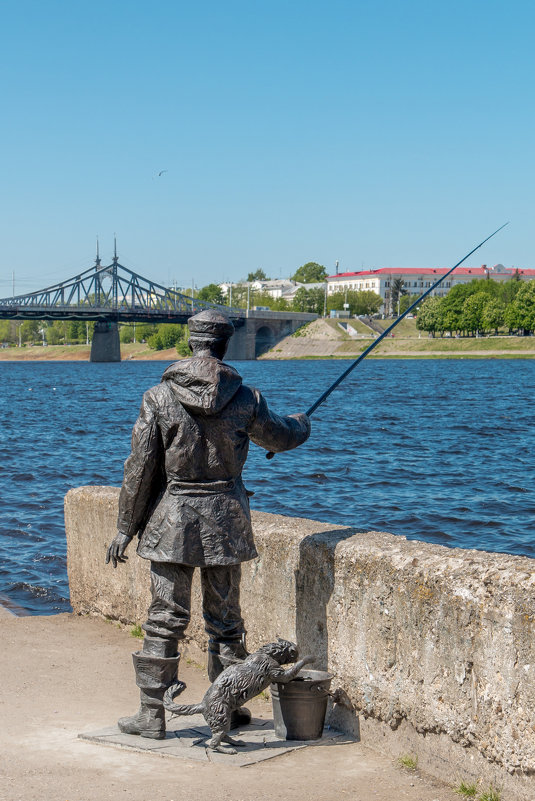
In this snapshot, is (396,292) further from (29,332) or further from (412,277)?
(29,332)

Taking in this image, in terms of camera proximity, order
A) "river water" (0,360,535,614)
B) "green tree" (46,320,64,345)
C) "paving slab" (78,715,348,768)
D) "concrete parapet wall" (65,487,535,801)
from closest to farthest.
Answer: "concrete parapet wall" (65,487,535,801) → "paving slab" (78,715,348,768) → "river water" (0,360,535,614) → "green tree" (46,320,64,345)

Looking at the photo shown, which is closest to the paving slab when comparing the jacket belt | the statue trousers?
the statue trousers

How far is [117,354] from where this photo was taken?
339 feet

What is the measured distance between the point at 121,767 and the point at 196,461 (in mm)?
1194

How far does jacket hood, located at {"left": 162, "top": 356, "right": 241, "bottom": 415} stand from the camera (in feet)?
12.7

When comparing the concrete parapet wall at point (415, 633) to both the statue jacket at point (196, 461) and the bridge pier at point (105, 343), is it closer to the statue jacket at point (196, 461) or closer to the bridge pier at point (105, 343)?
the statue jacket at point (196, 461)

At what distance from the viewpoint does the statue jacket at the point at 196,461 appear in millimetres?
3877

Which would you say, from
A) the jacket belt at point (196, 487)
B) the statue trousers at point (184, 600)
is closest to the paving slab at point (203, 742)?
the statue trousers at point (184, 600)

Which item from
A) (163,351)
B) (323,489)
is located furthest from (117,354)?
(323,489)

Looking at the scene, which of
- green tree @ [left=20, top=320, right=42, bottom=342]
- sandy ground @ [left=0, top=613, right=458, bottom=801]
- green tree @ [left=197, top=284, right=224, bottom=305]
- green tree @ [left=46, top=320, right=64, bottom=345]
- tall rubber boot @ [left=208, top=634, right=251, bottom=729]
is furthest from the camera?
green tree @ [left=20, top=320, right=42, bottom=342]

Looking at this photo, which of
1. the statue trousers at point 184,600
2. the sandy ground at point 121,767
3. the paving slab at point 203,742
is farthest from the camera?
the statue trousers at point 184,600

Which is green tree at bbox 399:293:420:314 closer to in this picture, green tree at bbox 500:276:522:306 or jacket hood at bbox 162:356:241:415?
green tree at bbox 500:276:522:306

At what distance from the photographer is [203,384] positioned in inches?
152

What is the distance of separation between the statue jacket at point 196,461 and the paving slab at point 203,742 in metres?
0.75
